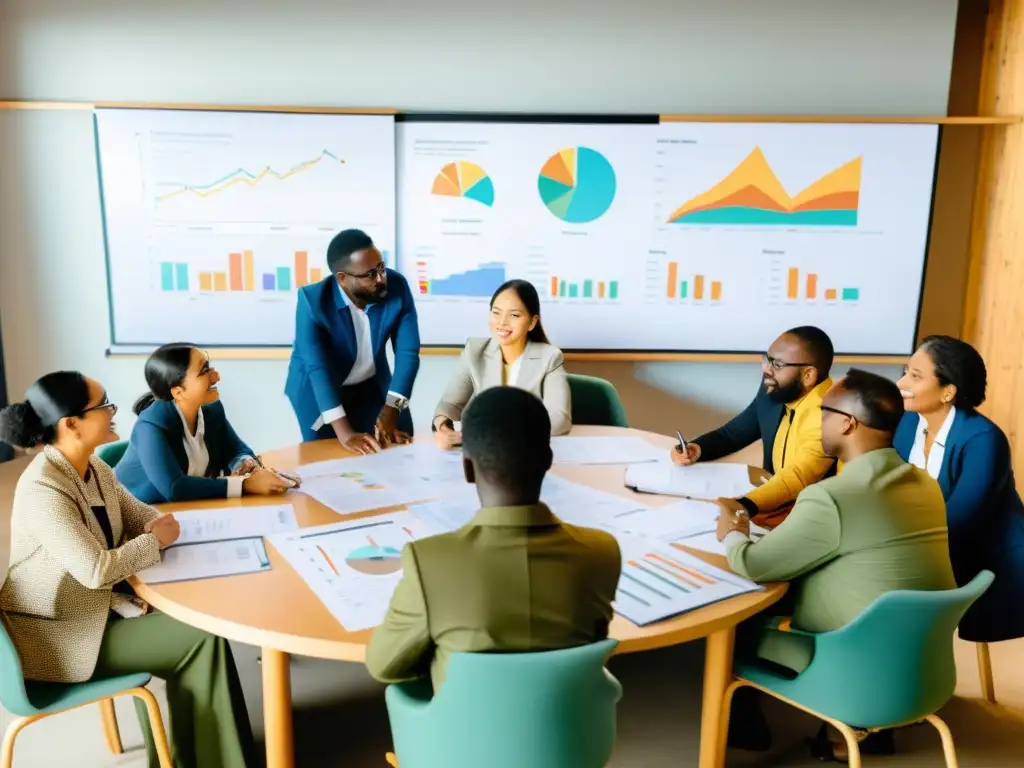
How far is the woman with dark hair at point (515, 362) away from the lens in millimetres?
3148

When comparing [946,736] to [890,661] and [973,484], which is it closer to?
[890,661]

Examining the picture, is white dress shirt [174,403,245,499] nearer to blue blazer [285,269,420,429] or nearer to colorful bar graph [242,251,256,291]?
blue blazer [285,269,420,429]

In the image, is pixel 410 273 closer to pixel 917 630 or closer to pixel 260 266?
pixel 260 266

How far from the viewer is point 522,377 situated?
319cm

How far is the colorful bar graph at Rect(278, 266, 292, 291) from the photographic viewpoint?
13.8 ft

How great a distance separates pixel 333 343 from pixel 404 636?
1919mm

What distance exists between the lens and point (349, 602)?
1717mm

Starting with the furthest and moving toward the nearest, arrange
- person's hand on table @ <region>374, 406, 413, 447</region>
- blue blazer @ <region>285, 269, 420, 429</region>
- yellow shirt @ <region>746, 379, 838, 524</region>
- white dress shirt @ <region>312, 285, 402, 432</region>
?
1. white dress shirt @ <region>312, 285, 402, 432</region>
2. blue blazer @ <region>285, 269, 420, 429</region>
3. person's hand on table @ <region>374, 406, 413, 447</region>
4. yellow shirt @ <region>746, 379, 838, 524</region>

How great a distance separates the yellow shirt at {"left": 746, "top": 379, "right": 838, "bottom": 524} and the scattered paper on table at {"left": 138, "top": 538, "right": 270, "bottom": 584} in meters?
1.24

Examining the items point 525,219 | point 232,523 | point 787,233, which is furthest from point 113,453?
point 787,233

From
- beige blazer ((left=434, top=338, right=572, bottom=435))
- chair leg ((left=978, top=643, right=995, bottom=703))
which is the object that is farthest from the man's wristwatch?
chair leg ((left=978, top=643, right=995, bottom=703))

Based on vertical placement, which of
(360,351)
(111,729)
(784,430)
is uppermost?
(360,351)

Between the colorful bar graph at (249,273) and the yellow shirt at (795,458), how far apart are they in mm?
2660

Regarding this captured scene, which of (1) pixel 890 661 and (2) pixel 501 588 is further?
(1) pixel 890 661
